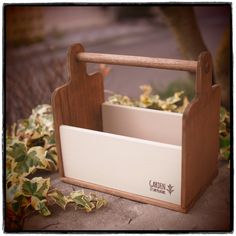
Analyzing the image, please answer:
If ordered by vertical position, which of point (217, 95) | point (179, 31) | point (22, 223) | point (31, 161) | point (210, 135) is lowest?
point (22, 223)

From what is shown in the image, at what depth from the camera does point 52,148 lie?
1.56 metres

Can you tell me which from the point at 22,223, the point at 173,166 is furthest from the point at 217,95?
the point at 22,223

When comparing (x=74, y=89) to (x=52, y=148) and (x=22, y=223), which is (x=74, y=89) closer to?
(x=52, y=148)

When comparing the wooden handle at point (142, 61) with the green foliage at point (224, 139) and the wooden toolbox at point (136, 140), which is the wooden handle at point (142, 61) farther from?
the green foliage at point (224, 139)

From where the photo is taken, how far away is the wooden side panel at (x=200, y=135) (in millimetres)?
1186

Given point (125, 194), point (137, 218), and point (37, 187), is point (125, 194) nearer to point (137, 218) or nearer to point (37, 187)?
point (137, 218)

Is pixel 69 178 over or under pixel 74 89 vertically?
under

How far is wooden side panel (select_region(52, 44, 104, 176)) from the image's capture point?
142 centimetres

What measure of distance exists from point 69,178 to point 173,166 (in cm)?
39

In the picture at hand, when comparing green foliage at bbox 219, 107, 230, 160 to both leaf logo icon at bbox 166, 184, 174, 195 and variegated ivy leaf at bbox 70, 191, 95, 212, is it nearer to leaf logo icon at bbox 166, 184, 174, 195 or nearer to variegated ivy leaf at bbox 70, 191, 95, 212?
leaf logo icon at bbox 166, 184, 174, 195

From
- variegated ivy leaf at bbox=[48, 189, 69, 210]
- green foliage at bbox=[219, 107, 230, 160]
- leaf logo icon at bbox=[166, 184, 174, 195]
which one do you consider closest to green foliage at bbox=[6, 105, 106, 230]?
variegated ivy leaf at bbox=[48, 189, 69, 210]

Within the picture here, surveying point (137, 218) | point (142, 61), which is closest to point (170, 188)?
point (137, 218)

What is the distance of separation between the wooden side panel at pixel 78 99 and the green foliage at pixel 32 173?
10 cm

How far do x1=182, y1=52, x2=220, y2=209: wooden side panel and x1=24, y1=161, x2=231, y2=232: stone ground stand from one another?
43 millimetres
